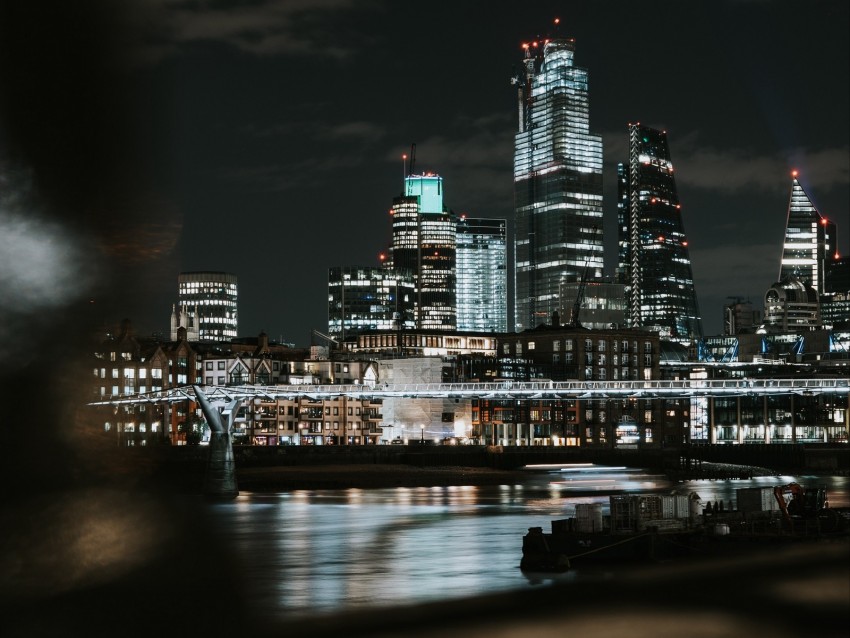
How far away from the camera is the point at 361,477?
13150 centimetres

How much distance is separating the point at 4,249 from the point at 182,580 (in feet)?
48.2

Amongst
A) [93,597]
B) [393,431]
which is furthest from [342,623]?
[393,431]

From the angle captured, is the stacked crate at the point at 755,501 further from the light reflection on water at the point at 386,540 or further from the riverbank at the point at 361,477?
the riverbank at the point at 361,477

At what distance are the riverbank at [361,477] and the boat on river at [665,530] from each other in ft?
213

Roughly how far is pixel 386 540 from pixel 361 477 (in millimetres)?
66894

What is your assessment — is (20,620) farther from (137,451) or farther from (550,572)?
(137,451)

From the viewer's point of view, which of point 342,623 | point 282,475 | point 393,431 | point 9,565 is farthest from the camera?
point 393,431

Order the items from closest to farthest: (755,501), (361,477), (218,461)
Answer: (755,501), (218,461), (361,477)

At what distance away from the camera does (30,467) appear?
278ft

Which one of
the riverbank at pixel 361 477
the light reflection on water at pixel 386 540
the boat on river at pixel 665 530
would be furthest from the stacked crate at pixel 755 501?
the riverbank at pixel 361 477

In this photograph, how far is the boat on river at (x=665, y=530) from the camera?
163 ft

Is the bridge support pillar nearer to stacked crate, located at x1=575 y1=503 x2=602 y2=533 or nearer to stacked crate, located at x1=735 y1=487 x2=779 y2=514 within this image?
stacked crate, located at x1=735 y1=487 x2=779 y2=514

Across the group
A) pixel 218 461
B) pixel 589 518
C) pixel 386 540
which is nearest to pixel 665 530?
pixel 589 518

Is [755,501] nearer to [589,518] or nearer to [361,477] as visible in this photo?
[589,518]
